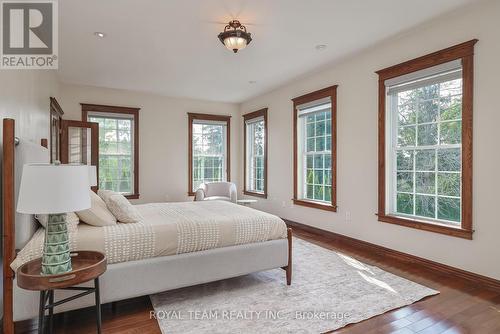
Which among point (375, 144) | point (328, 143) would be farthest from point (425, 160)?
point (328, 143)

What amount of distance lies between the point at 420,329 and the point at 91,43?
4534 mm

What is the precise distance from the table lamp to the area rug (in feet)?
2.98

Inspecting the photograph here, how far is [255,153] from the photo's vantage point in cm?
695

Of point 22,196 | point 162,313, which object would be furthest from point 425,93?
point 22,196

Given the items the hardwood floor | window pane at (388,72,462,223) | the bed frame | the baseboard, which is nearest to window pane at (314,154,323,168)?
the baseboard

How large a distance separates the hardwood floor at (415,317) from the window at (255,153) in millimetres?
4099

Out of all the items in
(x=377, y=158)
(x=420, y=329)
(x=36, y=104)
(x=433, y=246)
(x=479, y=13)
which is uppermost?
(x=479, y=13)

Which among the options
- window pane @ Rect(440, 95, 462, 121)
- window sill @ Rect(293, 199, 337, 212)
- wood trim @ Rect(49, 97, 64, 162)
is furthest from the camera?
window sill @ Rect(293, 199, 337, 212)

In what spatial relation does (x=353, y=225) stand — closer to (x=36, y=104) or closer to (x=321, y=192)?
(x=321, y=192)

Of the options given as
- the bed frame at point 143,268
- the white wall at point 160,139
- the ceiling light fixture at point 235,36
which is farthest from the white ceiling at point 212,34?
the bed frame at point 143,268

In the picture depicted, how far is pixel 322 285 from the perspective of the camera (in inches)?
111

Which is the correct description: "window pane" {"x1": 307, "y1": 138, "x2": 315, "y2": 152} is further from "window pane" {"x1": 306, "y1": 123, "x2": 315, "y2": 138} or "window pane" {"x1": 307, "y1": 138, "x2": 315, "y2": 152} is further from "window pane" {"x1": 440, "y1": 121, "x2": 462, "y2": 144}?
"window pane" {"x1": 440, "y1": 121, "x2": 462, "y2": 144}

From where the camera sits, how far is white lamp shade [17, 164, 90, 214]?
1.56 m

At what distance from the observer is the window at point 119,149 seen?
19.5ft
